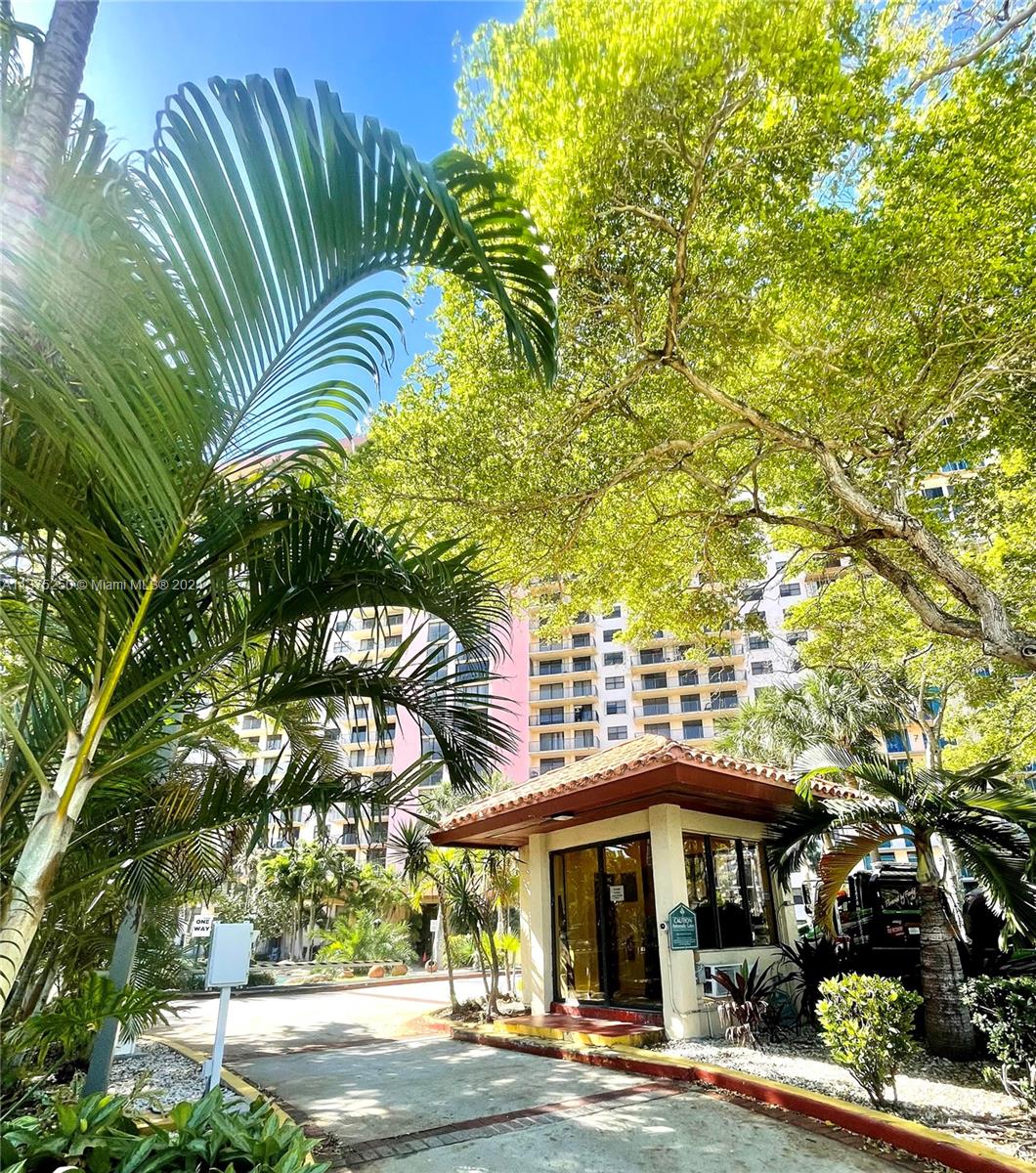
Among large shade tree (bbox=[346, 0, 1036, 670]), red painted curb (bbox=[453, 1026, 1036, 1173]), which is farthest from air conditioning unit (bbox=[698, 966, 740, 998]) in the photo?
large shade tree (bbox=[346, 0, 1036, 670])

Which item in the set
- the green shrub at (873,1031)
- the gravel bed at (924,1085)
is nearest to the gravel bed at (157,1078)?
the green shrub at (873,1031)

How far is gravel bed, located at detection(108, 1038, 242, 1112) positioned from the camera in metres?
5.73

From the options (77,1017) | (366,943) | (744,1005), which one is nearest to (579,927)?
(744,1005)

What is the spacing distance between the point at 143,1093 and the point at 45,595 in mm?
4830

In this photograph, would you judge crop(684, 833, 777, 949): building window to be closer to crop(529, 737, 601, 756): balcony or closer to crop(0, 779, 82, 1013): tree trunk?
crop(0, 779, 82, 1013): tree trunk

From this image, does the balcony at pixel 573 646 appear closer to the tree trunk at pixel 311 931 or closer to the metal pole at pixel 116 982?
the tree trunk at pixel 311 931

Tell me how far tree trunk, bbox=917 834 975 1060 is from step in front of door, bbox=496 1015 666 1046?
304 cm

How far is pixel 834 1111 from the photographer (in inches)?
213

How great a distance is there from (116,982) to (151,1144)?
3041mm

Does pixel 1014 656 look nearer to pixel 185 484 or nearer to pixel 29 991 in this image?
pixel 185 484

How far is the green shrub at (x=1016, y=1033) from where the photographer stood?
17.6 feet

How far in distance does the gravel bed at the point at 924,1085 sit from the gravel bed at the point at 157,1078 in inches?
189

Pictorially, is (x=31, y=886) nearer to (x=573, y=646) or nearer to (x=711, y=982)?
(x=711, y=982)

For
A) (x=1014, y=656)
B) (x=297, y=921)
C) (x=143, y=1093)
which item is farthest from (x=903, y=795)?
(x=297, y=921)
